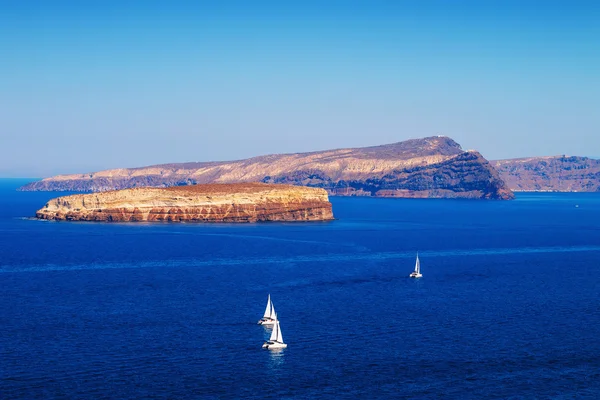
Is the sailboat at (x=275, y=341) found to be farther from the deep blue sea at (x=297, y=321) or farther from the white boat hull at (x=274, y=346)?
the deep blue sea at (x=297, y=321)

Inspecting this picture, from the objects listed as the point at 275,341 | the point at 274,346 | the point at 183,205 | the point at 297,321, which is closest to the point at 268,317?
the point at 297,321

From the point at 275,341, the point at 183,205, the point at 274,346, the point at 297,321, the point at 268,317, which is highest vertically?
the point at 183,205

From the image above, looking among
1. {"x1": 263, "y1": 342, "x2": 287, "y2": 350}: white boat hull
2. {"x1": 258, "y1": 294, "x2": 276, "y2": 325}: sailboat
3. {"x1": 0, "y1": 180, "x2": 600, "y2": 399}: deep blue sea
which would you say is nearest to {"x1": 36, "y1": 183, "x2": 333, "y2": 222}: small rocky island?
{"x1": 0, "y1": 180, "x2": 600, "y2": 399}: deep blue sea

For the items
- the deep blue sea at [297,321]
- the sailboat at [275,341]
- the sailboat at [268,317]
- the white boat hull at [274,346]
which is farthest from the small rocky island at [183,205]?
the white boat hull at [274,346]

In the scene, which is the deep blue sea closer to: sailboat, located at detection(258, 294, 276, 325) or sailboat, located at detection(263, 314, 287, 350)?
sailboat, located at detection(263, 314, 287, 350)

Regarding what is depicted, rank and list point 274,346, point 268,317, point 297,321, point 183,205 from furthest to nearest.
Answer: point 183,205, point 297,321, point 268,317, point 274,346

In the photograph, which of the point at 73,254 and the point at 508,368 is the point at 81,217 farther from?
the point at 508,368

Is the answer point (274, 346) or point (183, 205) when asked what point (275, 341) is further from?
point (183, 205)
